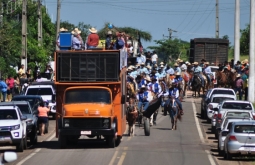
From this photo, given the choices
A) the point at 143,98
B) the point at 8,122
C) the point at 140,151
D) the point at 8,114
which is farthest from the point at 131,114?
the point at 8,122

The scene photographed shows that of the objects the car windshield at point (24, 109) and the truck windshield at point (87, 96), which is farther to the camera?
the car windshield at point (24, 109)

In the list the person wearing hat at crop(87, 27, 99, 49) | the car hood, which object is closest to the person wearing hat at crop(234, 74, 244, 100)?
the person wearing hat at crop(87, 27, 99, 49)

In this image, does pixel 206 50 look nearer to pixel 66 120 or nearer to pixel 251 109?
pixel 251 109

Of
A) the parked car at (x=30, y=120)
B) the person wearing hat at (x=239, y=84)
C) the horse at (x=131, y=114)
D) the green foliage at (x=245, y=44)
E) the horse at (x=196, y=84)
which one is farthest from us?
the green foliage at (x=245, y=44)

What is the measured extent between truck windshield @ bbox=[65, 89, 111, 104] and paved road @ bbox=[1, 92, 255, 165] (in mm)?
1717

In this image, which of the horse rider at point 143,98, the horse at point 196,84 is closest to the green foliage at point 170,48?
the horse at point 196,84

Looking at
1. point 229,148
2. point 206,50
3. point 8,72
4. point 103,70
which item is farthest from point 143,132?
point 206,50

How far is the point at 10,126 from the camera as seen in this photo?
85.0 ft

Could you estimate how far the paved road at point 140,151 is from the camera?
74.6 ft

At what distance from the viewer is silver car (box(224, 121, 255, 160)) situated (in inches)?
913

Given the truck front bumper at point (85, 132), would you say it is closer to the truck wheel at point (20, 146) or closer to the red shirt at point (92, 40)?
the truck wheel at point (20, 146)

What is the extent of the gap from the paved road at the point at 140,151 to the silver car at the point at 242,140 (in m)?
0.46

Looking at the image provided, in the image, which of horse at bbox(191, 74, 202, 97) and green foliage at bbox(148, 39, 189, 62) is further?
green foliage at bbox(148, 39, 189, 62)

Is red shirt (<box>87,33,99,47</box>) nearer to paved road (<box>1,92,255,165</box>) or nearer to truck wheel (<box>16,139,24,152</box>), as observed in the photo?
paved road (<box>1,92,255,165</box>)
